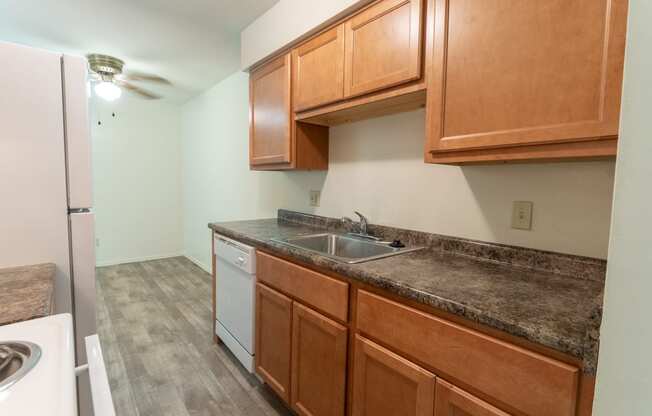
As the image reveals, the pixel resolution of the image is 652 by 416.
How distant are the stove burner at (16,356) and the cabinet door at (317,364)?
964 mm

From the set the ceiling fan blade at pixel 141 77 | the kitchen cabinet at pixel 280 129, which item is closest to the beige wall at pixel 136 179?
the ceiling fan blade at pixel 141 77

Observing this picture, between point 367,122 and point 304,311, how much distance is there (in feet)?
3.93

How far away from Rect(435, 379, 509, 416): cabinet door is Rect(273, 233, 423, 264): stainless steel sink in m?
0.72

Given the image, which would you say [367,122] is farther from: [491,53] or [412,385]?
[412,385]

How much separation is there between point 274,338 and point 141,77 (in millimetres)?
3244

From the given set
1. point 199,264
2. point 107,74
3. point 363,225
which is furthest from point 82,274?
point 199,264

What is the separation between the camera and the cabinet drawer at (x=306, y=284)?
4.35ft

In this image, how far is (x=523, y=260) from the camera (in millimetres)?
1321

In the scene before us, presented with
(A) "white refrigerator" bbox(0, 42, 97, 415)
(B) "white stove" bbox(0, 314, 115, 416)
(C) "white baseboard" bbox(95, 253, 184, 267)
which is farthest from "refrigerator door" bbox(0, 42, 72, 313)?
(C) "white baseboard" bbox(95, 253, 184, 267)

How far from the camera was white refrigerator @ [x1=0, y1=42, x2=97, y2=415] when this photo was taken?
1.22 m

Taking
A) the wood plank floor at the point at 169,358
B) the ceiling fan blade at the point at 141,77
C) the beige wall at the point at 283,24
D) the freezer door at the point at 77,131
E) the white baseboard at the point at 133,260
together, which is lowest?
the wood plank floor at the point at 169,358

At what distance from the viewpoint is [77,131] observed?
1.33 m

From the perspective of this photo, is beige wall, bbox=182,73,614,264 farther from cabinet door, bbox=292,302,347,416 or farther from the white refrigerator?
the white refrigerator

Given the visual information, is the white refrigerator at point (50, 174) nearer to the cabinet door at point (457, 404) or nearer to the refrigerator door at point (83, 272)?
the refrigerator door at point (83, 272)
